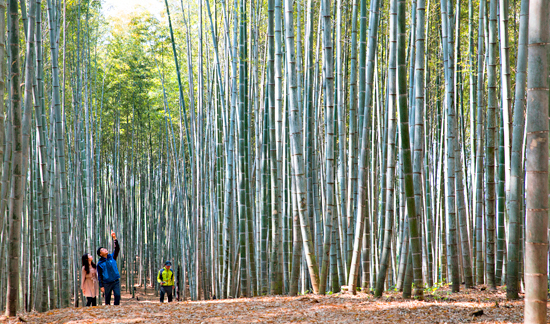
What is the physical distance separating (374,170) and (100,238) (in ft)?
24.5

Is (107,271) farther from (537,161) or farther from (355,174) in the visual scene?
(537,161)

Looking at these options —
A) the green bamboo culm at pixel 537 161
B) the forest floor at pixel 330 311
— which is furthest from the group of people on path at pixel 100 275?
the green bamboo culm at pixel 537 161

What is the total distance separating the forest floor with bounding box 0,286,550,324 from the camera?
9.36 feet

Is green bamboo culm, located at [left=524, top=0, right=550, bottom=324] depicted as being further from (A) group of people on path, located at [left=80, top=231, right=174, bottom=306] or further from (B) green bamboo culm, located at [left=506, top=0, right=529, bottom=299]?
(A) group of people on path, located at [left=80, top=231, right=174, bottom=306]

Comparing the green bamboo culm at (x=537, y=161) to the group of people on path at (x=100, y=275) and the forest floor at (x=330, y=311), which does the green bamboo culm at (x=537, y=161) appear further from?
the group of people on path at (x=100, y=275)

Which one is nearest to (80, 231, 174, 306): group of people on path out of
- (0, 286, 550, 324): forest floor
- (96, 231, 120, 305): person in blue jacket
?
(96, 231, 120, 305): person in blue jacket

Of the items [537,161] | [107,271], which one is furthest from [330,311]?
[107,271]

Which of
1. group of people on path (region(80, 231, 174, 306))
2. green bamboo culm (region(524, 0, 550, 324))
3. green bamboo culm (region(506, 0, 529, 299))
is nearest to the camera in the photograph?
green bamboo culm (region(524, 0, 550, 324))

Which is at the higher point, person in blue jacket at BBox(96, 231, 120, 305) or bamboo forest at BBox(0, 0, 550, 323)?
bamboo forest at BBox(0, 0, 550, 323)

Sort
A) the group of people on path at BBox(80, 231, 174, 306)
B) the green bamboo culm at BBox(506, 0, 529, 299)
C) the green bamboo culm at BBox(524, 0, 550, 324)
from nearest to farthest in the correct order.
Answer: the green bamboo culm at BBox(524, 0, 550, 324)
the green bamboo culm at BBox(506, 0, 529, 299)
the group of people on path at BBox(80, 231, 174, 306)

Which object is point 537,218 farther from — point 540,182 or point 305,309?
point 305,309

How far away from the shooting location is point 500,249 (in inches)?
144

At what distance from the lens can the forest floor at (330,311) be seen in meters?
2.85

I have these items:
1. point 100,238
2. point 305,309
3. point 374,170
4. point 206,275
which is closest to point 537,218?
point 305,309
